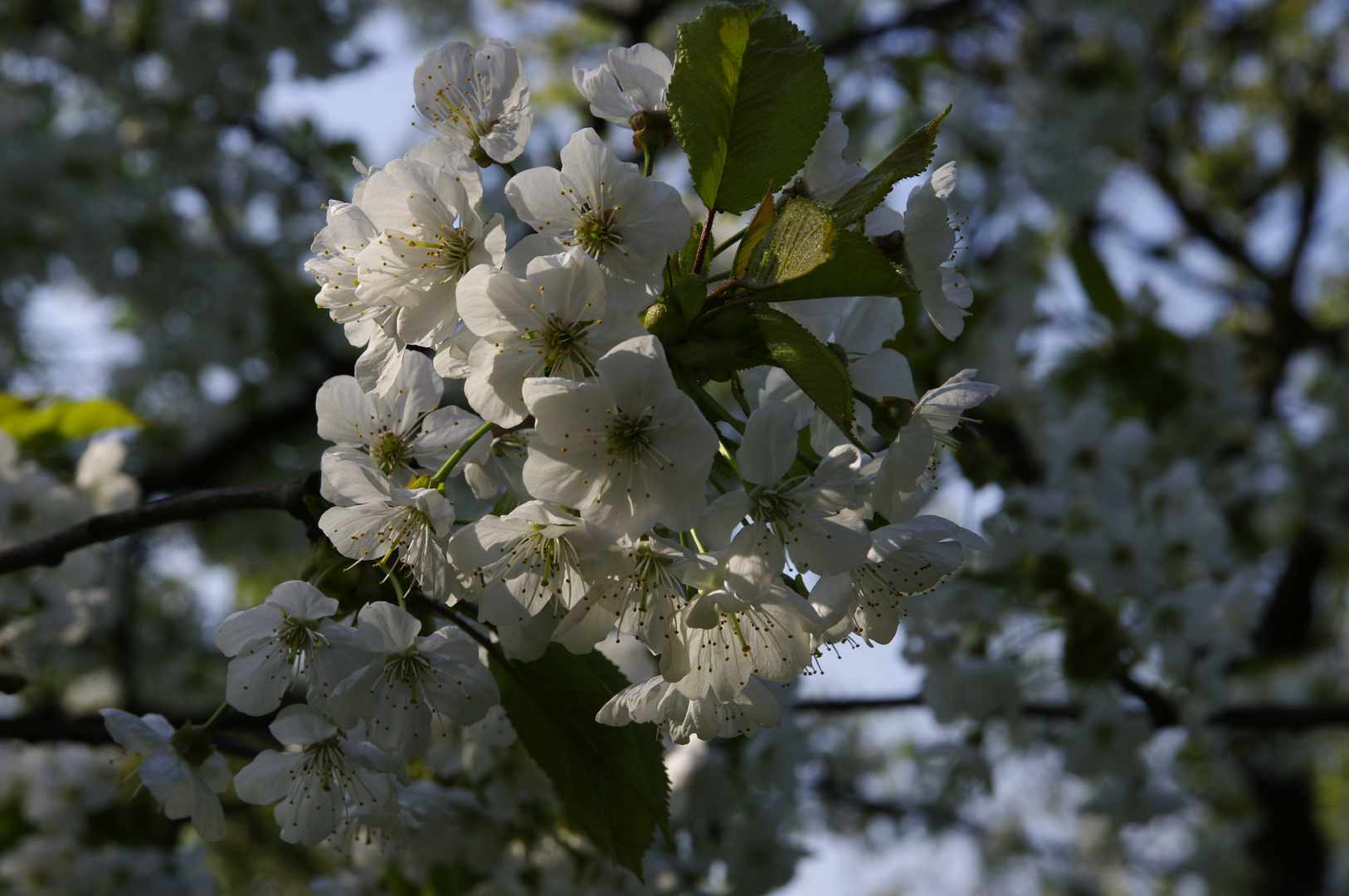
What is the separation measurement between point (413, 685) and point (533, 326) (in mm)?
532

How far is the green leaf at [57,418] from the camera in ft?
8.04

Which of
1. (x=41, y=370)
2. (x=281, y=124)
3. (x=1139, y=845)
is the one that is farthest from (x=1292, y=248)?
(x=41, y=370)

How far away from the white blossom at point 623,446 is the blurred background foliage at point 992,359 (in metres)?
0.76

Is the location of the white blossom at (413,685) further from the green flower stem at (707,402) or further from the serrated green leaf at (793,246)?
the serrated green leaf at (793,246)

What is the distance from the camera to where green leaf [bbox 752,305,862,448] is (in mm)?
1021

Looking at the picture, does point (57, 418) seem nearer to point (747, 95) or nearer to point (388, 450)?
point (388, 450)

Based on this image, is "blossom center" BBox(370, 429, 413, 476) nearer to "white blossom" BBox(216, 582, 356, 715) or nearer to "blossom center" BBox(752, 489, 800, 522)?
"white blossom" BBox(216, 582, 356, 715)

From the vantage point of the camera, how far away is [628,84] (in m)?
1.33

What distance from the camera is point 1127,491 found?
3072mm

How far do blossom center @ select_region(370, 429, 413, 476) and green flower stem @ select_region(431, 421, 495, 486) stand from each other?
11 centimetres

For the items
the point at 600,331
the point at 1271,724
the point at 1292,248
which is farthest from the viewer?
the point at 1292,248

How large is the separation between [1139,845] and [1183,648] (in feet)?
27.2

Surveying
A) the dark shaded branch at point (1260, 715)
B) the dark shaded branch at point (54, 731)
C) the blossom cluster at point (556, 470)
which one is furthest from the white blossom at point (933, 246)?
the dark shaded branch at point (1260, 715)

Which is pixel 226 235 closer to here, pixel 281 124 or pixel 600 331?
pixel 281 124
